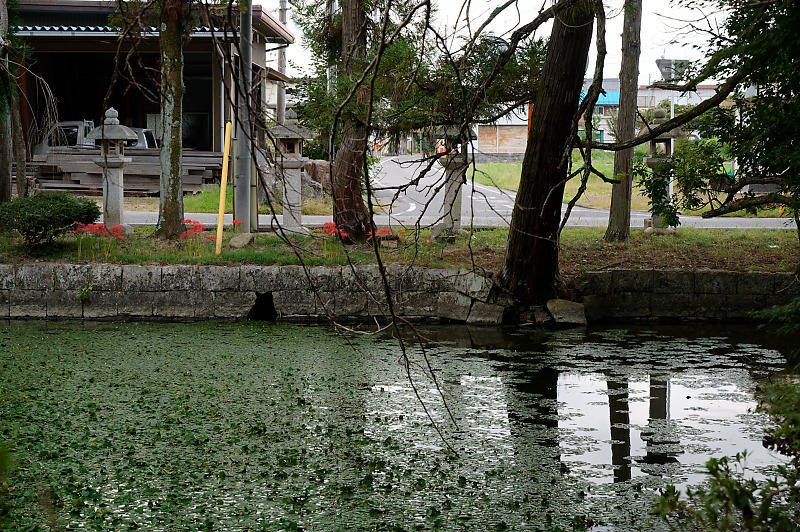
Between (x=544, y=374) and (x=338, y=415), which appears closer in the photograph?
(x=338, y=415)

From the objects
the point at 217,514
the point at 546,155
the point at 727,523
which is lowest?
the point at 217,514

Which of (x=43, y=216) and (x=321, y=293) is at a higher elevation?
(x=43, y=216)

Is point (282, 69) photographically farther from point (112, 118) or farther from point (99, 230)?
point (99, 230)

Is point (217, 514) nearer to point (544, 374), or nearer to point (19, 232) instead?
point (544, 374)

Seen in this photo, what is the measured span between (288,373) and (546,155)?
400 centimetres

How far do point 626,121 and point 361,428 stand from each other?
26.8 feet

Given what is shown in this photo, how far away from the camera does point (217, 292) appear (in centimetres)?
1001

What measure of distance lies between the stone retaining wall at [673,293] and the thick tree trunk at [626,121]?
2021mm

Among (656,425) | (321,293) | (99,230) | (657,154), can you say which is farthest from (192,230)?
(657,154)

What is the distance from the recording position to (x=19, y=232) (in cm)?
1092

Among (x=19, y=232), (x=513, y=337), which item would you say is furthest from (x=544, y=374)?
(x=19, y=232)

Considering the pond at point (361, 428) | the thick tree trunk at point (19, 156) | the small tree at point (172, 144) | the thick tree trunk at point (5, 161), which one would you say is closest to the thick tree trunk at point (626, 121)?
the pond at point (361, 428)

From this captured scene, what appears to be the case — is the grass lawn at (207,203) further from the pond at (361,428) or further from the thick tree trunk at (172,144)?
the pond at (361,428)

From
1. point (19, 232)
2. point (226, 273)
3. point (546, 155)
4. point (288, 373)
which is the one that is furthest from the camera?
point (19, 232)
